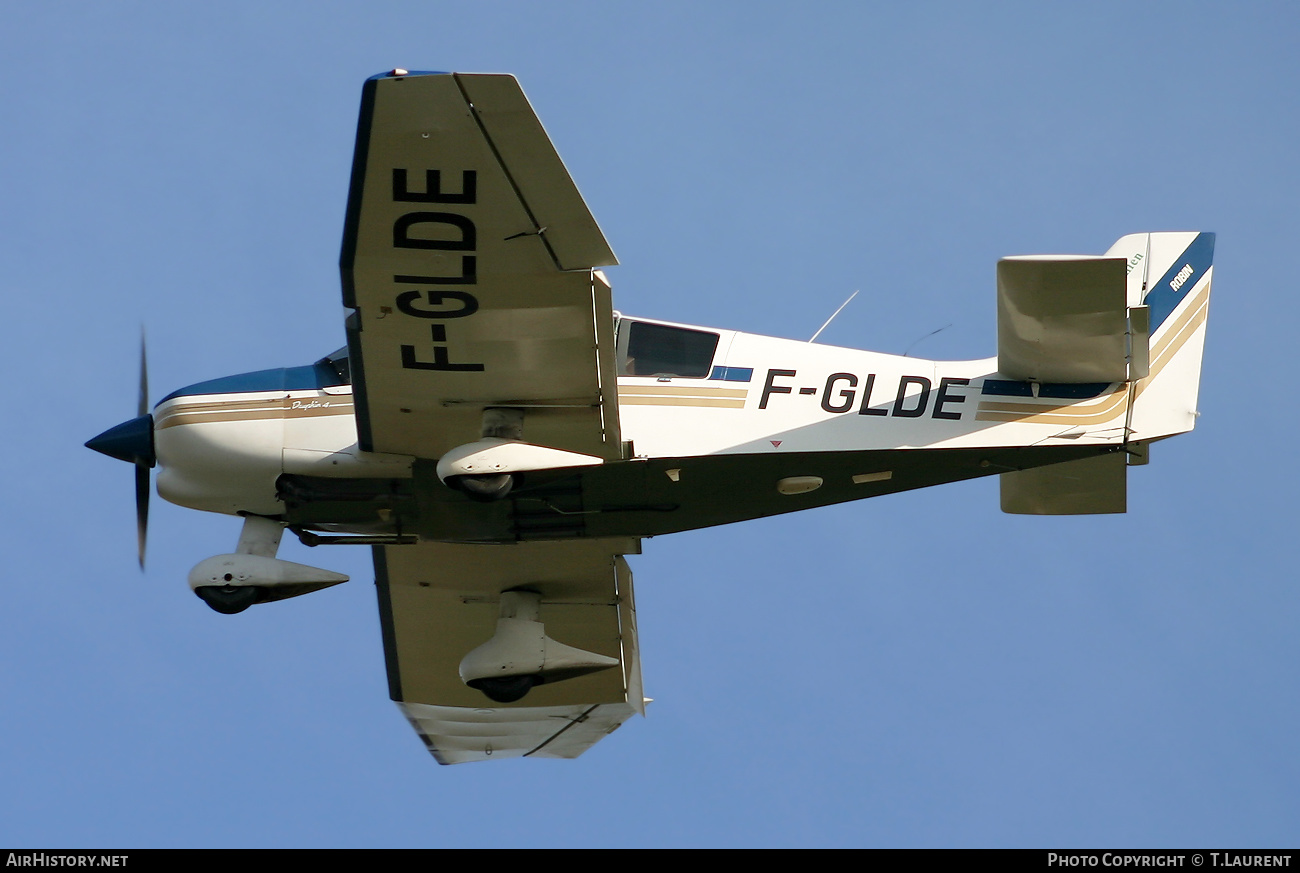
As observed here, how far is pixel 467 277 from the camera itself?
31.5 ft

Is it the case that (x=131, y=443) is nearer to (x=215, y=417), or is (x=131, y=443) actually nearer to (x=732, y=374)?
(x=215, y=417)

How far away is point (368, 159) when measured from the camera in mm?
8867

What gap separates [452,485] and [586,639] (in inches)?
164

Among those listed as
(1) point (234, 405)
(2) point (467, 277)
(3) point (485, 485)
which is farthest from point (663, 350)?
(1) point (234, 405)

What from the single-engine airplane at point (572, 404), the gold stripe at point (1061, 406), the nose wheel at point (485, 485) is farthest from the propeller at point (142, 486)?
the gold stripe at point (1061, 406)

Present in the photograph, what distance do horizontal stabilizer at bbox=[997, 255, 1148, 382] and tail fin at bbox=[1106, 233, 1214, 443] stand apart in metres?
0.41

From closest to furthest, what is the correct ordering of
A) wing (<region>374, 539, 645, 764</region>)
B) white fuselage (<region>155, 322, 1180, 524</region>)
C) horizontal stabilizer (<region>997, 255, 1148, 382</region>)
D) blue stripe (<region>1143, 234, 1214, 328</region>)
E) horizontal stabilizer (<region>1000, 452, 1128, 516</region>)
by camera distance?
1. horizontal stabilizer (<region>997, 255, 1148, 382</region>)
2. white fuselage (<region>155, 322, 1180, 524</region>)
3. blue stripe (<region>1143, 234, 1214, 328</region>)
4. horizontal stabilizer (<region>1000, 452, 1128, 516</region>)
5. wing (<region>374, 539, 645, 764</region>)

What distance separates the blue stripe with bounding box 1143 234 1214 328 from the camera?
11.5 metres

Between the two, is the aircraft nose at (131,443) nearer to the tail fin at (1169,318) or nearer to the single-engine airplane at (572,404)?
the single-engine airplane at (572,404)

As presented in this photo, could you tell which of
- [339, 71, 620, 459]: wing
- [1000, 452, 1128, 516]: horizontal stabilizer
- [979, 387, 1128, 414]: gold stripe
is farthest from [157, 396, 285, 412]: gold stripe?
[1000, 452, 1128, 516]: horizontal stabilizer

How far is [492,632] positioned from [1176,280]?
6.89 meters

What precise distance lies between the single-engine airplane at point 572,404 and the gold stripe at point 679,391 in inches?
0.7

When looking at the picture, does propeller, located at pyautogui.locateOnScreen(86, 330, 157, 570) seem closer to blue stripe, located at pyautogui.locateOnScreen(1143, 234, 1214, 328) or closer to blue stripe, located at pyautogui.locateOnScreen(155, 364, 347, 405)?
blue stripe, located at pyautogui.locateOnScreen(155, 364, 347, 405)

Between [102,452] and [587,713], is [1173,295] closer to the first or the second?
[587,713]
